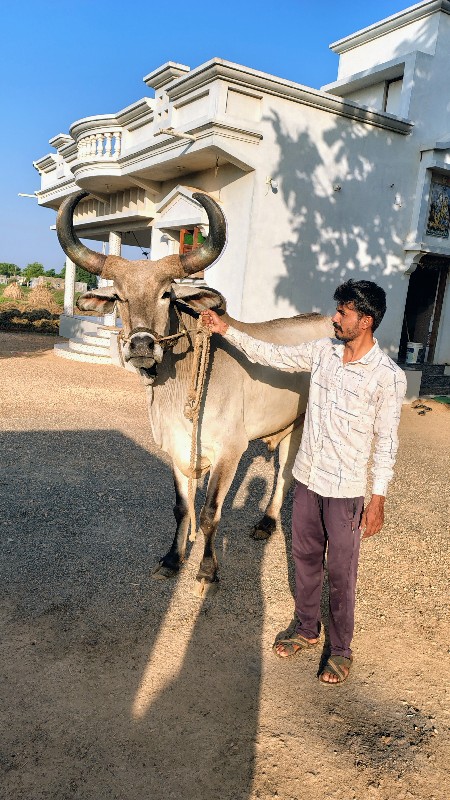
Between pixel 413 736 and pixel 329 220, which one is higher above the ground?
pixel 329 220

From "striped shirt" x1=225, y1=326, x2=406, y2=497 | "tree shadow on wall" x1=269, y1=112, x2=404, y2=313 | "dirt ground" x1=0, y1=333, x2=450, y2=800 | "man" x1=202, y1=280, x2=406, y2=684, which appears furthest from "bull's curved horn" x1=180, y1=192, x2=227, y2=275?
"tree shadow on wall" x1=269, y1=112, x2=404, y2=313

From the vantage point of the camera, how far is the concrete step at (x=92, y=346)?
552 inches

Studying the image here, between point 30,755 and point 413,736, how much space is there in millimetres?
1737

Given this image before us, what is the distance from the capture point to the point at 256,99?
948 centimetres

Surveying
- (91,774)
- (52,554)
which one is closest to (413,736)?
(91,774)

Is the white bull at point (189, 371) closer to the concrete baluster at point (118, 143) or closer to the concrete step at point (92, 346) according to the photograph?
the concrete step at point (92, 346)

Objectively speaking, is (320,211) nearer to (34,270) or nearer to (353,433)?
(353,433)

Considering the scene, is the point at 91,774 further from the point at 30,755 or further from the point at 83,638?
the point at 83,638

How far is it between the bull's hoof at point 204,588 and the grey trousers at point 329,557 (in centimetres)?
70

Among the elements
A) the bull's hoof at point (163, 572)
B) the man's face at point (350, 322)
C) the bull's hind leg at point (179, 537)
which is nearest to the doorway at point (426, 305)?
the bull's hind leg at point (179, 537)

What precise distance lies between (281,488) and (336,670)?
2.00 metres

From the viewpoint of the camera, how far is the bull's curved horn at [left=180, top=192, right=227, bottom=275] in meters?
3.29

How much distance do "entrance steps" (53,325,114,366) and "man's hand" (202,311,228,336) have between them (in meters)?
10.6

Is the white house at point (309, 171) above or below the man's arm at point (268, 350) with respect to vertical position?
above
